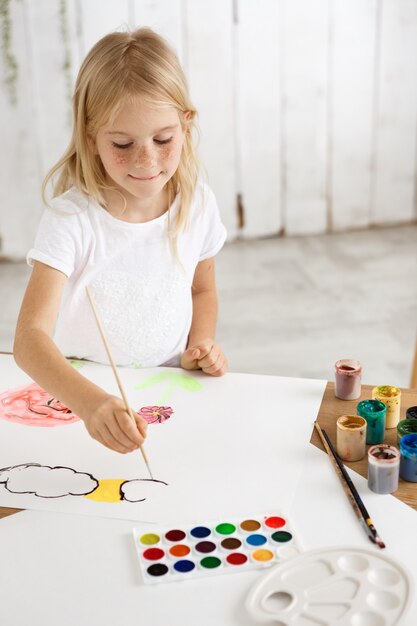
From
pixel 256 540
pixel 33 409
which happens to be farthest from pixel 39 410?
pixel 256 540

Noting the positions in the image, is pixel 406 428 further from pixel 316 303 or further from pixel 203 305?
pixel 316 303

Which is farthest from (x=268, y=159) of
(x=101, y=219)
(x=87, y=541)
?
(x=87, y=541)

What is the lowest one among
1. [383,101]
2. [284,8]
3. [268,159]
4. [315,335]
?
[315,335]

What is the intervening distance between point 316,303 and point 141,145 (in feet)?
6.28

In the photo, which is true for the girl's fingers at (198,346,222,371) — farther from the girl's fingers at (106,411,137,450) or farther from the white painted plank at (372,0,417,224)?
the white painted plank at (372,0,417,224)

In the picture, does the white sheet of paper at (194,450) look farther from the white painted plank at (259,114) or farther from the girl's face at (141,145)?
the white painted plank at (259,114)

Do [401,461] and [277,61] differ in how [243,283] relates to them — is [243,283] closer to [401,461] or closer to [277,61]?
[277,61]

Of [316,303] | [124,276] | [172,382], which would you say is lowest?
[316,303]

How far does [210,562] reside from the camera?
2.88 ft

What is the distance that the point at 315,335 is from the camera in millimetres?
2826

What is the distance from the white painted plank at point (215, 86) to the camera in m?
3.29

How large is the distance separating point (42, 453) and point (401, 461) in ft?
1.56

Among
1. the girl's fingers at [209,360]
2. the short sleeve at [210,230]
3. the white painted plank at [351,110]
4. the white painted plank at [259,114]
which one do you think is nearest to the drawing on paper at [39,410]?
the girl's fingers at [209,360]

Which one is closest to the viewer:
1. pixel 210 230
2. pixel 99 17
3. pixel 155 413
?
pixel 155 413
